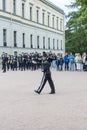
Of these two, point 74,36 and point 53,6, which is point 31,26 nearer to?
point 53,6

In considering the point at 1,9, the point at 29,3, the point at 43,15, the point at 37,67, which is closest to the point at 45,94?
the point at 37,67

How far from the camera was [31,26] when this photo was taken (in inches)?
2378

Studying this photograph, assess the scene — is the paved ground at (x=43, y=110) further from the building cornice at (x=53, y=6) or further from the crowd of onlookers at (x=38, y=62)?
the building cornice at (x=53, y=6)

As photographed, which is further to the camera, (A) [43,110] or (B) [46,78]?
(B) [46,78]

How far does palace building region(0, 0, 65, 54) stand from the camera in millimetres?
50750

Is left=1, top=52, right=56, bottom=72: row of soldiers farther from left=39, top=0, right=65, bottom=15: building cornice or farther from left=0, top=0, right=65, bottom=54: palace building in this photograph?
left=39, top=0, right=65, bottom=15: building cornice

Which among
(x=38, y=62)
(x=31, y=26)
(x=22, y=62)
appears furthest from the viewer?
(x=31, y=26)

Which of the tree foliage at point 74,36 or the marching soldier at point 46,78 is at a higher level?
the tree foliage at point 74,36

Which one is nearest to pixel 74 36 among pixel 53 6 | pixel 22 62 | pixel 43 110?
pixel 53 6

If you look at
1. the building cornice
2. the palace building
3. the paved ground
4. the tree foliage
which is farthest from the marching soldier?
the tree foliage

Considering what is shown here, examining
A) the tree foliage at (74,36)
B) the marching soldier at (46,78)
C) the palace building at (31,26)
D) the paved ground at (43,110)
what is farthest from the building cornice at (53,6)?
the paved ground at (43,110)

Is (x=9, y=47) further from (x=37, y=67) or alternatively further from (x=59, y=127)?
(x=59, y=127)

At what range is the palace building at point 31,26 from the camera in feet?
167

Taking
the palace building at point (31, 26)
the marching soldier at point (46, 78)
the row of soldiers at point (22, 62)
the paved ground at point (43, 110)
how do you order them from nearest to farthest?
the paved ground at point (43, 110), the marching soldier at point (46, 78), the row of soldiers at point (22, 62), the palace building at point (31, 26)
